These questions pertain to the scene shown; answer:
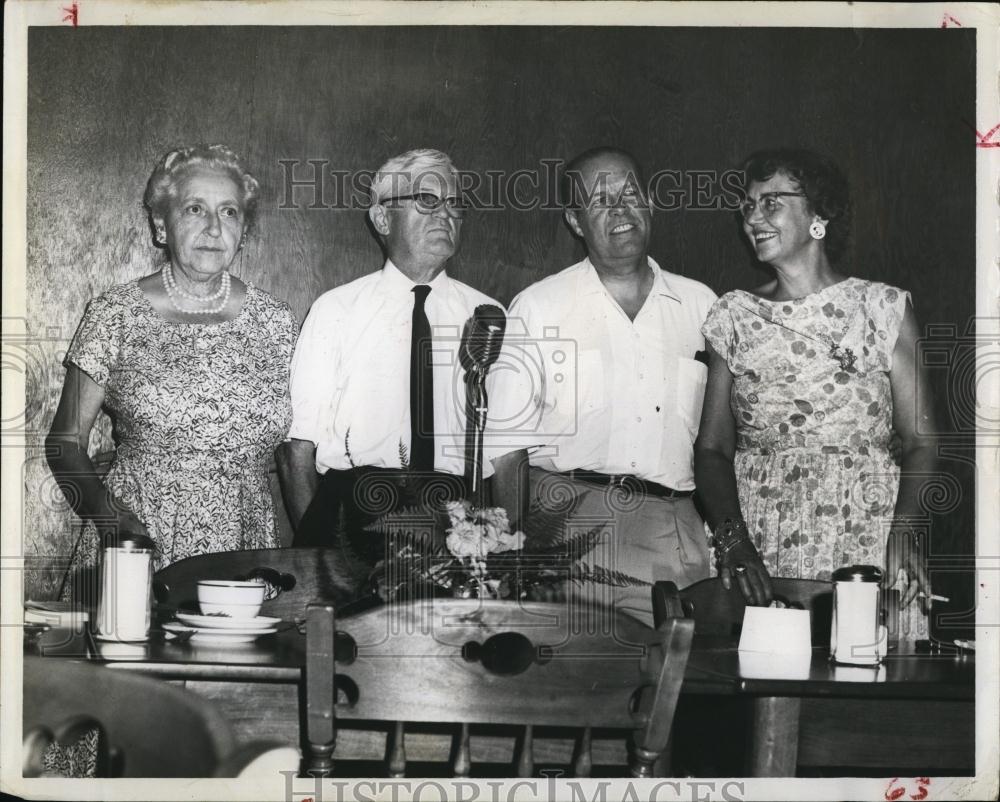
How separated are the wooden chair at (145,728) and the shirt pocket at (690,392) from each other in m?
1.62

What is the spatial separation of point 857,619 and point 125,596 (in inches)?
51.1

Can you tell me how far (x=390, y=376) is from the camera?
2.69m

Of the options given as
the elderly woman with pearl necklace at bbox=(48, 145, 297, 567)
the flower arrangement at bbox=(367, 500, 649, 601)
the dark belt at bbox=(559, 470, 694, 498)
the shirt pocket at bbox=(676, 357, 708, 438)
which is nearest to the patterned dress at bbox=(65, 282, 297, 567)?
the elderly woman with pearl necklace at bbox=(48, 145, 297, 567)

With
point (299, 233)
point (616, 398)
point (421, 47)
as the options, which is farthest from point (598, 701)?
point (421, 47)

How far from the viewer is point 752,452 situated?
2695 mm

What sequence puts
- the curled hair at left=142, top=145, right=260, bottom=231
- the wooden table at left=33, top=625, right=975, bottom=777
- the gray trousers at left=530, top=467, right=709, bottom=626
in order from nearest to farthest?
1. the wooden table at left=33, top=625, right=975, bottom=777
2. the gray trousers at left=530, top=467, right=709, bottom=626
3. the curled hair at left=142, top=145, right=260, bottom=231

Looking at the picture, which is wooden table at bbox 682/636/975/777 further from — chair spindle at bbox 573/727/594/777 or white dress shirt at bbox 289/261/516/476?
white dress shirt at bbox 289/261/516/476

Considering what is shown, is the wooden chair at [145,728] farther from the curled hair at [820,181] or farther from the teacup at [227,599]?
the curled hair at [820,181]

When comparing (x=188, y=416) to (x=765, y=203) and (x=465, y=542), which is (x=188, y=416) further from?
(x=765, y=203)

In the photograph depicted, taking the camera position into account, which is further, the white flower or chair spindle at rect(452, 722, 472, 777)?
the white flower

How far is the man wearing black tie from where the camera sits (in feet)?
8.73

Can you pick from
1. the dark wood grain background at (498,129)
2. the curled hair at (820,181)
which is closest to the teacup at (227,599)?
the dark wood grain background at (498,129)

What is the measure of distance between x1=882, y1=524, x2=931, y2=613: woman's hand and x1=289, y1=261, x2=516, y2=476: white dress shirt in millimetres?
884

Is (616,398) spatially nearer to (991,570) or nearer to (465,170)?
(465,170)
